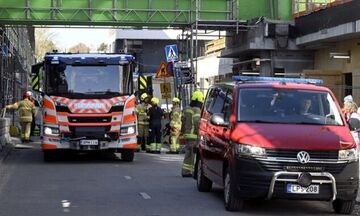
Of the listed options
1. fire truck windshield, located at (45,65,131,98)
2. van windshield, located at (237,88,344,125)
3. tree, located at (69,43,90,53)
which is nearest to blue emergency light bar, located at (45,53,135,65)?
fire truck windshield, located at (45,65,131,98)

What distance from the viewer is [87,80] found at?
57.1 ft

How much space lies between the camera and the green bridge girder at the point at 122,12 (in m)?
27.5

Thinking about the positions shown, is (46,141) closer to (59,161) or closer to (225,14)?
(59,161)

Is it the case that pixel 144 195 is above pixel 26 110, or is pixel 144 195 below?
below

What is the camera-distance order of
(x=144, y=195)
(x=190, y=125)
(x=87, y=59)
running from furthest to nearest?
(x=87, y=59), (x=190, y=125), (x=144, y=195)

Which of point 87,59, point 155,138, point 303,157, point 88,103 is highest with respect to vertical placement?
point 87,59

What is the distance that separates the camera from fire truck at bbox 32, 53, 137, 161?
17000 mm

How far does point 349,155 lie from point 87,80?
372 inches

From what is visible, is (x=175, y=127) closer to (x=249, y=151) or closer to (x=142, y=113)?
(x=142, y=113)

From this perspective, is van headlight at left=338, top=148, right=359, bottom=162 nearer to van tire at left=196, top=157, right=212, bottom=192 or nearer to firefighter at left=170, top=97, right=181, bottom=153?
van tire at left=196, top=157, right=212, bottom=192

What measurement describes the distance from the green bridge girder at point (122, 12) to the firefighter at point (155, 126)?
6.44 meters

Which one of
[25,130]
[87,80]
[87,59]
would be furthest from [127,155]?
[25,130]

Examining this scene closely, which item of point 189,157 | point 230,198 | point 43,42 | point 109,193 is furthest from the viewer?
point 43,42

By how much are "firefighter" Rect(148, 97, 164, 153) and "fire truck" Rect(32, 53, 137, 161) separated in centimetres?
399
